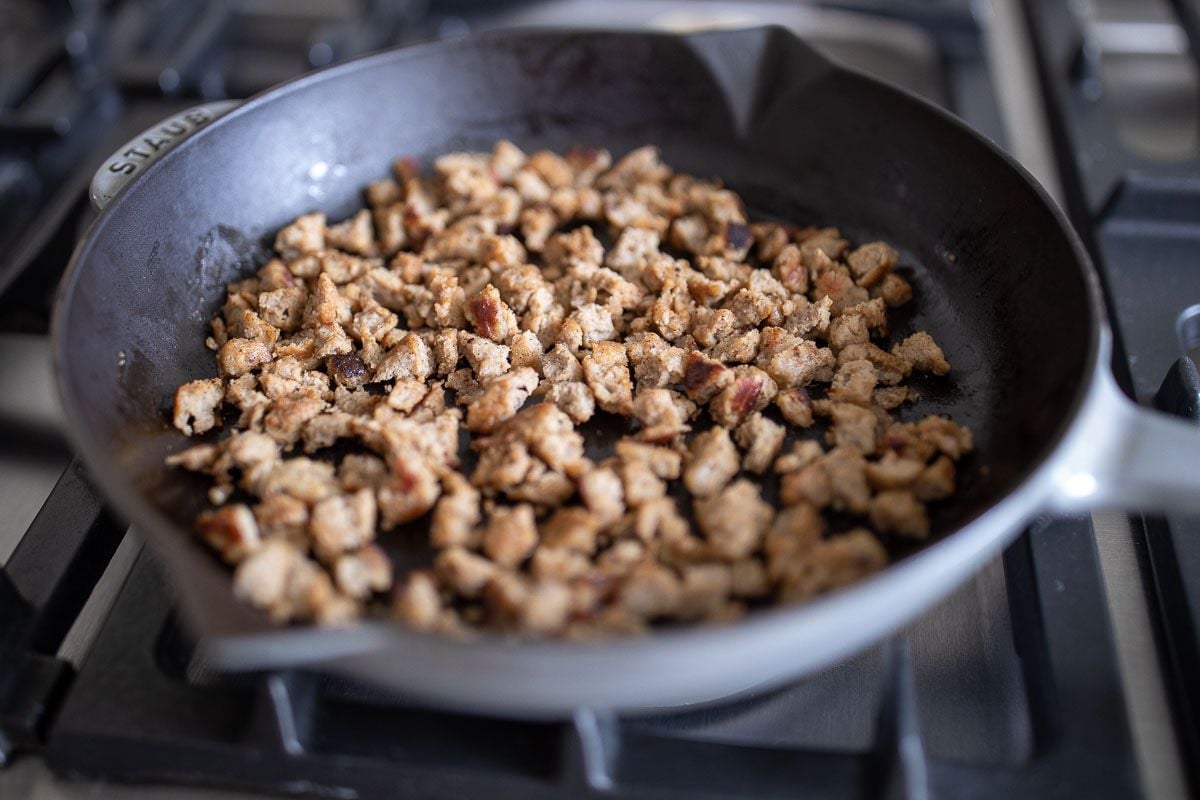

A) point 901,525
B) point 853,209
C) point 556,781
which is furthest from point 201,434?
point 853,209

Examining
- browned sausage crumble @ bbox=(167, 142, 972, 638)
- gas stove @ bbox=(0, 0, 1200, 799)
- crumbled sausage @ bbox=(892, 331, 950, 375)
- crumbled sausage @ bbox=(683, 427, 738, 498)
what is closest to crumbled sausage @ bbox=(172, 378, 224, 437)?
browned sausage crumble @ bbox=(167, 142, 972, 638)

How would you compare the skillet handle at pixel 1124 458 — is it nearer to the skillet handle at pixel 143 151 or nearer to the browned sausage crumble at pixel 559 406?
the browned sausage crumble at pixel 559 406

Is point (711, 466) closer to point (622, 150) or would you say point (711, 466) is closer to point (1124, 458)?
point (1124, 458)

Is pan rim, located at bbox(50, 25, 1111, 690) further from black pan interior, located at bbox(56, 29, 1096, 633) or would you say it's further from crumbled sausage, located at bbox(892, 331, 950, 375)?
crumbled sausage, located at bbox(892, 331, 950, 375)

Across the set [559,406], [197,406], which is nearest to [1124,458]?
[559,406]

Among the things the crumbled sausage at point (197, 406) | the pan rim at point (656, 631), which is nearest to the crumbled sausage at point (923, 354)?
the pan rim at point (656, 631)
